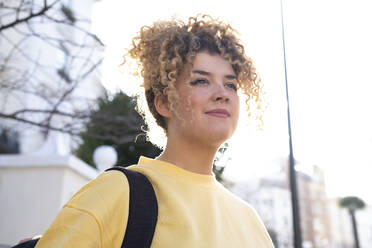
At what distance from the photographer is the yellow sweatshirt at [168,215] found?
1312mm

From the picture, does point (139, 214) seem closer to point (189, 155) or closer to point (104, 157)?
point (189, 155)

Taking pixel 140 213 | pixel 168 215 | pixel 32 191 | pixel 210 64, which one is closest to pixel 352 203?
pixel 32 191

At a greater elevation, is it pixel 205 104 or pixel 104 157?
pixel 104 157

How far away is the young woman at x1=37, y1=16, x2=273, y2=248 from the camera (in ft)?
4.51

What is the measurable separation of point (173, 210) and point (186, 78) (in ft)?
2.03

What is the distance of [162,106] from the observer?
1891 mm

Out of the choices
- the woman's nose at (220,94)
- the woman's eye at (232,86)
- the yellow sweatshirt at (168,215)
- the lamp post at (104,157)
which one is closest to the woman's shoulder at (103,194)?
the yellow sweatshirt at (168,215)

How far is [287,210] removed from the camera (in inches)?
1767

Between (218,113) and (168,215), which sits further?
(218,113)

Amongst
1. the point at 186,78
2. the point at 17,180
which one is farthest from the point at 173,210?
the point at 17,180

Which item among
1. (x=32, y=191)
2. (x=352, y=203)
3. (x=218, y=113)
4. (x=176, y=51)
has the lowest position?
(x=352, y=203)

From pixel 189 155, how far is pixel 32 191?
5004 mm

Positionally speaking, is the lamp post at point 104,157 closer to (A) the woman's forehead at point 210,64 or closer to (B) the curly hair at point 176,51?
(B) the curly hair at point 176,51

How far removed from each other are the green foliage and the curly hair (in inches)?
660
